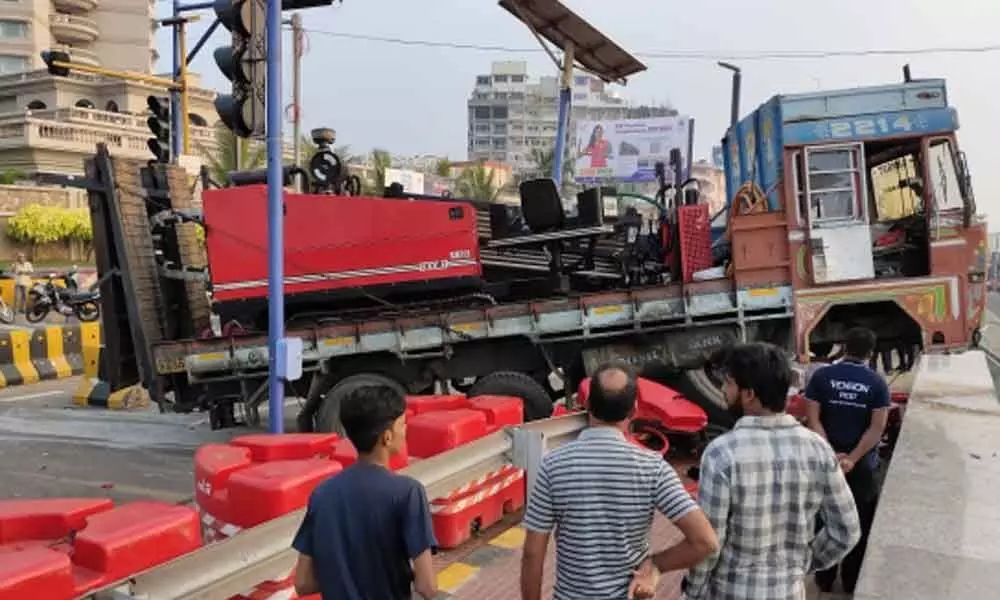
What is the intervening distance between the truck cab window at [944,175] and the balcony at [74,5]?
227ft

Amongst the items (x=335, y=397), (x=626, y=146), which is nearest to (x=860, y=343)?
(x=335, y=397)

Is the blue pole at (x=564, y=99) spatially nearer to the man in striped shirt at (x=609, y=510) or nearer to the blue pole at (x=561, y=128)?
the blue pole at (x=561, y=128)

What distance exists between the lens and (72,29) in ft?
208

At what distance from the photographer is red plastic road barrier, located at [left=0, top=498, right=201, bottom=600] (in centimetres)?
289

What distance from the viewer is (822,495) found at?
2.71 metres

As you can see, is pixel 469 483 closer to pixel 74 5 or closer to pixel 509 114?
pixel 74 5

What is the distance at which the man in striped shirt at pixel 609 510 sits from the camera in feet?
8.47

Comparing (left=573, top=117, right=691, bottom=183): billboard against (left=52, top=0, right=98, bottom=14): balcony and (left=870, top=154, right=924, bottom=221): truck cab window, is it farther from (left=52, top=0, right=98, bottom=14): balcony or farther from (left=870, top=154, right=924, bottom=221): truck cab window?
(left=52, top=0, right=98, bottom=14): balcony

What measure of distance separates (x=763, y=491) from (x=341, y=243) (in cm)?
628

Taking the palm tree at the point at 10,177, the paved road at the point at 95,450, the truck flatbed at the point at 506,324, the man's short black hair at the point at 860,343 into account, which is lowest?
the paved road at the point at 95,450

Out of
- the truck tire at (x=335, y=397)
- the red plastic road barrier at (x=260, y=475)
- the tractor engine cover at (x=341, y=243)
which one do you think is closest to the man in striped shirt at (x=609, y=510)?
the red plastic road barrier at (x=260, y=475)

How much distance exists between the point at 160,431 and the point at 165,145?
361 cm

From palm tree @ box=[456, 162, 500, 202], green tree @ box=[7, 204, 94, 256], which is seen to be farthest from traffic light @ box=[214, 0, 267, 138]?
palm tree @ box=[456, 162, 500, 202]

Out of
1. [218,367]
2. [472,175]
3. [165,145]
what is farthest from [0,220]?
[218,367]
